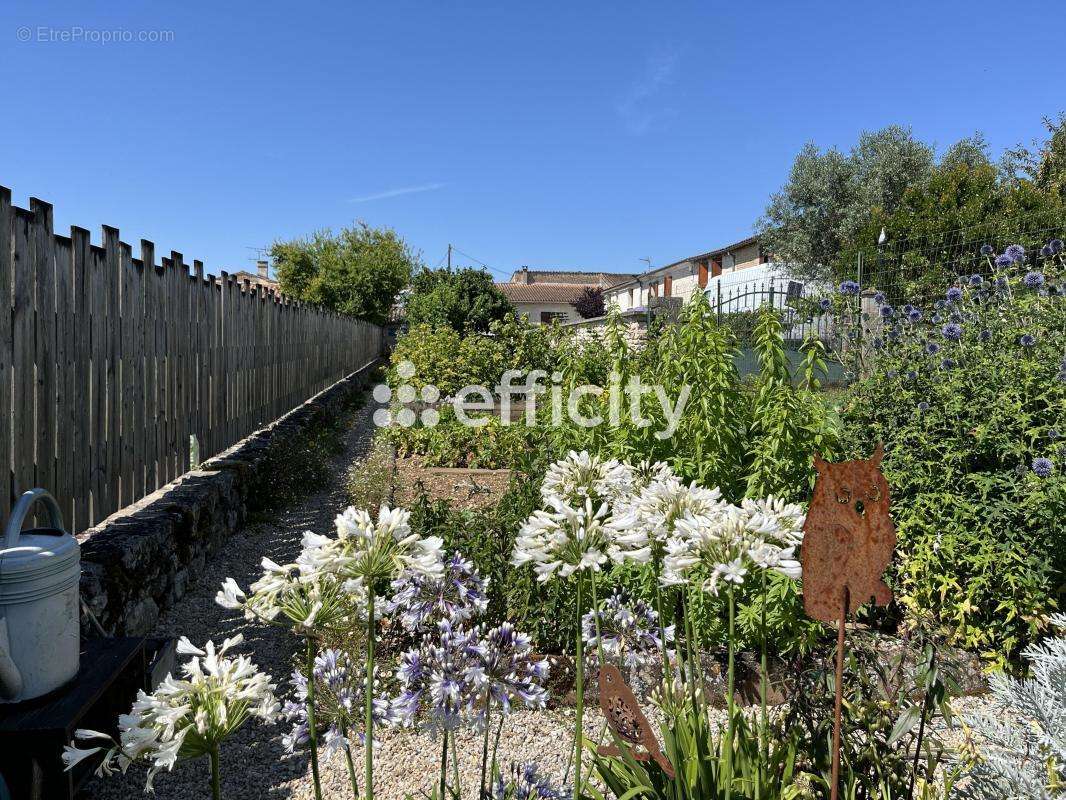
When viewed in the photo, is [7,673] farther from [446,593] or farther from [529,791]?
[529,791]

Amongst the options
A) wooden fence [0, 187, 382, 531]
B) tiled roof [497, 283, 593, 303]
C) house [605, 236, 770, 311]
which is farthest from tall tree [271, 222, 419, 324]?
wooden fence [0, 187, 382, 531]

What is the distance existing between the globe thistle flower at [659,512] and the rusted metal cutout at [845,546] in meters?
0.37

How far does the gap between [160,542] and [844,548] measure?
4.04 m

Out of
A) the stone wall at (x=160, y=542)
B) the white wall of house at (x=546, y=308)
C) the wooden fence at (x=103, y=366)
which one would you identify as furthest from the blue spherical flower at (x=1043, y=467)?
the white wall of house at (x=546, y=308)

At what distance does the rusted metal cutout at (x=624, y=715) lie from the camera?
1.53 metres

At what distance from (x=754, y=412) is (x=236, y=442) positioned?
19.9ft

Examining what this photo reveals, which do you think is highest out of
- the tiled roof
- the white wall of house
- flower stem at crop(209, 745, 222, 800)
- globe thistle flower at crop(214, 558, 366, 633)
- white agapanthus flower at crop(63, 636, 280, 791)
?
the tiled roof

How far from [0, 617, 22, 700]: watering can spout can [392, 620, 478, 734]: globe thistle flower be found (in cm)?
118

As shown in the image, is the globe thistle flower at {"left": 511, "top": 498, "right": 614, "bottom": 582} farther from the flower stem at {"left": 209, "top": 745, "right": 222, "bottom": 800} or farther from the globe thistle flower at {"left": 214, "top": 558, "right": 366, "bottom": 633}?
the flower stem at {"left": 209, "top": 745, "right": 222, "bottom": 800}

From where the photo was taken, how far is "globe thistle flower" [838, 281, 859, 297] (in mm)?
6855

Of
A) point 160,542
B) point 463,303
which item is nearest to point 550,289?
point 463,303

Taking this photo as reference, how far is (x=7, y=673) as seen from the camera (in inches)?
79.7

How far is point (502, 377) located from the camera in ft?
34.6

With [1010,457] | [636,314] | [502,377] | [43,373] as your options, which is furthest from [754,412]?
[636,314]
